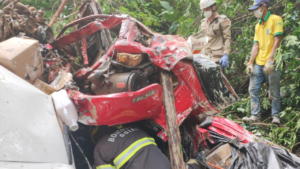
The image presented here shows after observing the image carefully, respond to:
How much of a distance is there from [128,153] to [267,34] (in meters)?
2.44

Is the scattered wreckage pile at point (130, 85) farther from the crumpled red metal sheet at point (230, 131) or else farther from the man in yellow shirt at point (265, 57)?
the man in yellow shirt at point (265, 57)

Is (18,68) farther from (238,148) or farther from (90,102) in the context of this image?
(238,148)

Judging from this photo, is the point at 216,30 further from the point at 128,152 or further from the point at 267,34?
the point at 128,152

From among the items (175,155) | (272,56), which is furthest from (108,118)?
(272,56)

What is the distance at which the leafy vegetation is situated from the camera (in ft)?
8.33

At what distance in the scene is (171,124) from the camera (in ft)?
5.23

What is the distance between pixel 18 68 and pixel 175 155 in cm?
118

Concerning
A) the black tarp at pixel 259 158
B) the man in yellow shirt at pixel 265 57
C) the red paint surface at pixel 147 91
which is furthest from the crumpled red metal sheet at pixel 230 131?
the man in yellow shirt at pixel 265 57

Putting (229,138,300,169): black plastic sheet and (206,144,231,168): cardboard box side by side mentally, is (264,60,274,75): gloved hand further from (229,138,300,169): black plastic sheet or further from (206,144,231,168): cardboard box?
(206,144,231,168): cardboard box

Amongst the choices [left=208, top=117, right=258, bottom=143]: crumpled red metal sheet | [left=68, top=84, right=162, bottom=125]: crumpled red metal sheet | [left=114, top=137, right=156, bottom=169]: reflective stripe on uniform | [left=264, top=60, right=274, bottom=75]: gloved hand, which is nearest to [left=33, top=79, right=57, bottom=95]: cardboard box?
[left=68, top=84, right=162, bottom=125]: crumpled red metal sheet

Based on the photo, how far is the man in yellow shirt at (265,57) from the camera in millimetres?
2696

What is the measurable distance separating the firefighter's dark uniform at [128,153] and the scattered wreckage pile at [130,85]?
105 millimetres

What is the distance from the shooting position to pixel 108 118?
143cm

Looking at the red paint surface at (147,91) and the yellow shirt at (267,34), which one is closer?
the red paint surface at (147,91)
